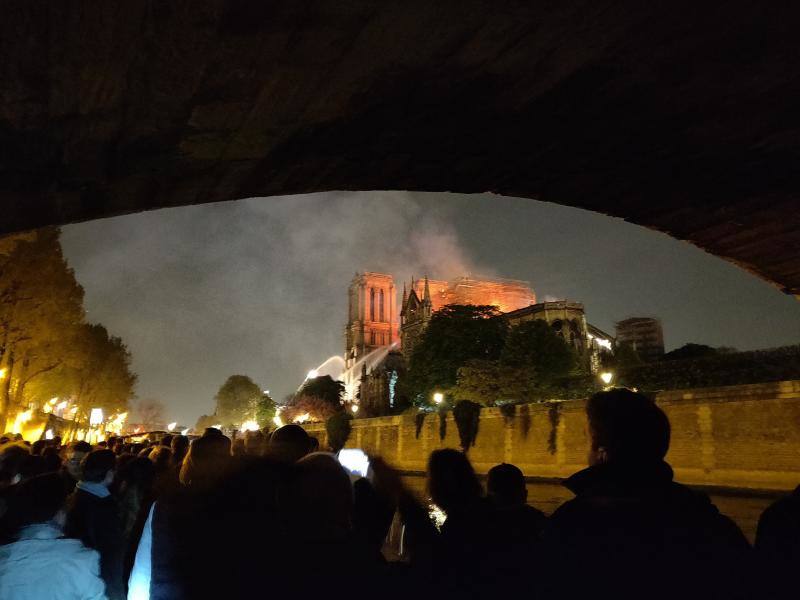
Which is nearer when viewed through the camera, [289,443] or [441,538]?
[441,538]

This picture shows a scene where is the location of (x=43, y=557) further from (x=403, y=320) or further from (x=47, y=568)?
(x=403, y=320)

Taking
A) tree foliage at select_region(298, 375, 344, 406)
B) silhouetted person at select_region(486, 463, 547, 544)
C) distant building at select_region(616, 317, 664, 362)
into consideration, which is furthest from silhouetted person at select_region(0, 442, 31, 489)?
distant building at select_region(616, 317, 664, 362)

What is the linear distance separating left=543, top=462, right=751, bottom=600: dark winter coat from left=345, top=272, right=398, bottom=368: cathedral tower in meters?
112

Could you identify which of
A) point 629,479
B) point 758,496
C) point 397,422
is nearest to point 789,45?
point 629,479

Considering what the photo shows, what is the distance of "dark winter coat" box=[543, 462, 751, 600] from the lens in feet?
5.61

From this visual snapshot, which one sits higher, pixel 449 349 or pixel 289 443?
pixel 449 349

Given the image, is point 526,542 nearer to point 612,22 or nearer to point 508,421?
point 612,22

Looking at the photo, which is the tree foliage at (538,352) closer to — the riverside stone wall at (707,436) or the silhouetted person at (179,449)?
the riverside stone wall at (707,436)

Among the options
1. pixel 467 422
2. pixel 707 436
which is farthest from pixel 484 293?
pixel 707 436

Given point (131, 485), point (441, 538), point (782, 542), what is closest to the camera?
point (782, 542)

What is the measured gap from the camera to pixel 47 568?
296 cm

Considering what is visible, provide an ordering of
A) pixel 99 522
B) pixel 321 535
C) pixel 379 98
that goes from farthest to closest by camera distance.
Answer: pixel 99 522
pixel 379 98
pixel 321 535

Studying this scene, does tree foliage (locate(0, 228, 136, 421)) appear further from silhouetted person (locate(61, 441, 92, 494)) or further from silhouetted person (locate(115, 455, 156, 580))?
silhouetted person (locate(115, 455, 156, 580))

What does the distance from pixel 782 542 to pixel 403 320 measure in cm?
9629
